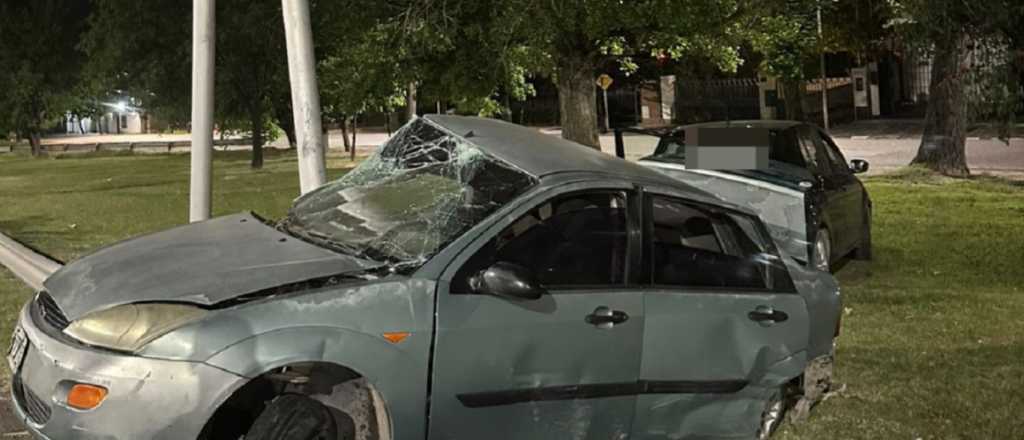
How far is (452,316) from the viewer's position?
3.88m

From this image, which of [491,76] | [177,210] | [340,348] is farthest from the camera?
[491,76]

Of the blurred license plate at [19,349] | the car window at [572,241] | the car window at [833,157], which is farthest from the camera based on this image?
the car window at [833,157]

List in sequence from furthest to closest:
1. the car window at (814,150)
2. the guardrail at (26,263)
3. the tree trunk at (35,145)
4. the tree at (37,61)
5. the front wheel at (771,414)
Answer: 1. the tree trunk at (35,145)
2. the tree at (37,61)
3. the guardrail at (26,263)
4. the car window at (814,150)
5. the front wheel at (771,414)

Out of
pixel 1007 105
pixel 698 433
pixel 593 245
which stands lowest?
pixel 698 433

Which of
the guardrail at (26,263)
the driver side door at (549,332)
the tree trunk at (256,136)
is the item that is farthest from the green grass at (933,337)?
the tree trunk at (256,136)

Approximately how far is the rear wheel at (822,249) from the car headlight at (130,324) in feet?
19.3

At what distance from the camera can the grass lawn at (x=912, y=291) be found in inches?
213

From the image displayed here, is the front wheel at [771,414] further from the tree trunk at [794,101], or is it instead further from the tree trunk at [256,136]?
the tree trunk at [794,101]

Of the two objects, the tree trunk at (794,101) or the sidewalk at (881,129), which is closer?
the sidewalk at (881,129)

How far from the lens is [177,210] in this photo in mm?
17594

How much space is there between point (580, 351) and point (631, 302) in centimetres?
33

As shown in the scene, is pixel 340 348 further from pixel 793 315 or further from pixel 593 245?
pixel 793 315

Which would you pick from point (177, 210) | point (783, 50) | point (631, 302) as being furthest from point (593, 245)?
point (783, 50)

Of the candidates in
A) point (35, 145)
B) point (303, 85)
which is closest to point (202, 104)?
point (303, 85)
